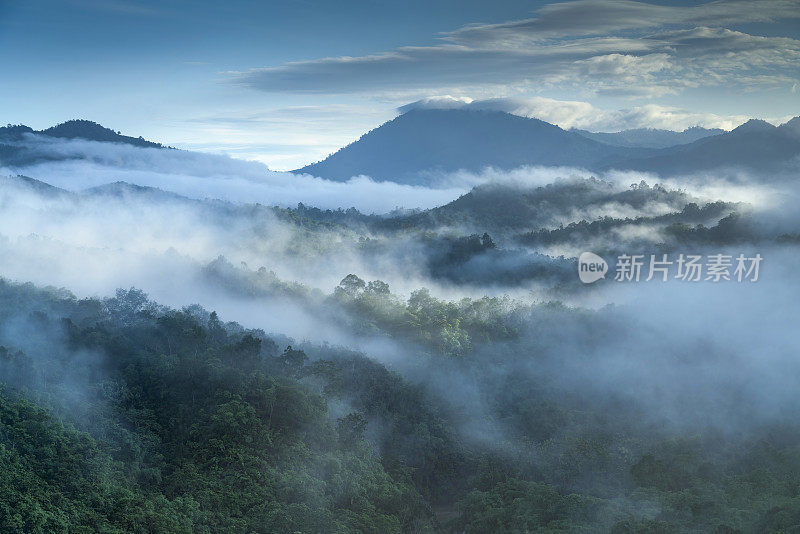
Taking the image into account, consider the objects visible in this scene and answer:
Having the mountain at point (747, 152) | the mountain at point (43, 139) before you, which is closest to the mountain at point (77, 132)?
the mountain at point (43, 139)

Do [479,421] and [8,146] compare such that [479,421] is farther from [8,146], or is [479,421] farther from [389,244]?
[8,146]

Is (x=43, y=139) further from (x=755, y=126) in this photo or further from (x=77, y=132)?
(x=755, y=126)

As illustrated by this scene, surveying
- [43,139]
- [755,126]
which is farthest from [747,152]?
[43,139]

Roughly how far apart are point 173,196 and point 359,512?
95.5 meters

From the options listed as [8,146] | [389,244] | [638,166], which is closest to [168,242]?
[389,244]

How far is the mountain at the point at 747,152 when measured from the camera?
393 ft

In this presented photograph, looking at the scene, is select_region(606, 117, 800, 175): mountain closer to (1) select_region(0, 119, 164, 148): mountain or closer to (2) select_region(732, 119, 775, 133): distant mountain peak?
(2) select_region(732, 119, 775, 133): distant mountain peak

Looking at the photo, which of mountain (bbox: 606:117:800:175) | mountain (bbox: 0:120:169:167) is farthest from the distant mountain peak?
mountain (bbox: 0:120:169:167)

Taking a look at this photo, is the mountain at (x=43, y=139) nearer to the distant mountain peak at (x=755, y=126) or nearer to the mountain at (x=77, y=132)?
the mountain at (x=77, y=132)

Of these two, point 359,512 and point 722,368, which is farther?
point 722,368

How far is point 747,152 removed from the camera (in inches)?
5017

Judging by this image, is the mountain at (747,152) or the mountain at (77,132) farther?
the mountain at (77,132)

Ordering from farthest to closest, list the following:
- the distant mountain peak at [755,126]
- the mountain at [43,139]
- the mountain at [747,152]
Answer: the mountain at [43,139] → the distant mountain peak at [755,126] → the mountain at [747,152]

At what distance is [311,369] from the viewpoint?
34281mm
